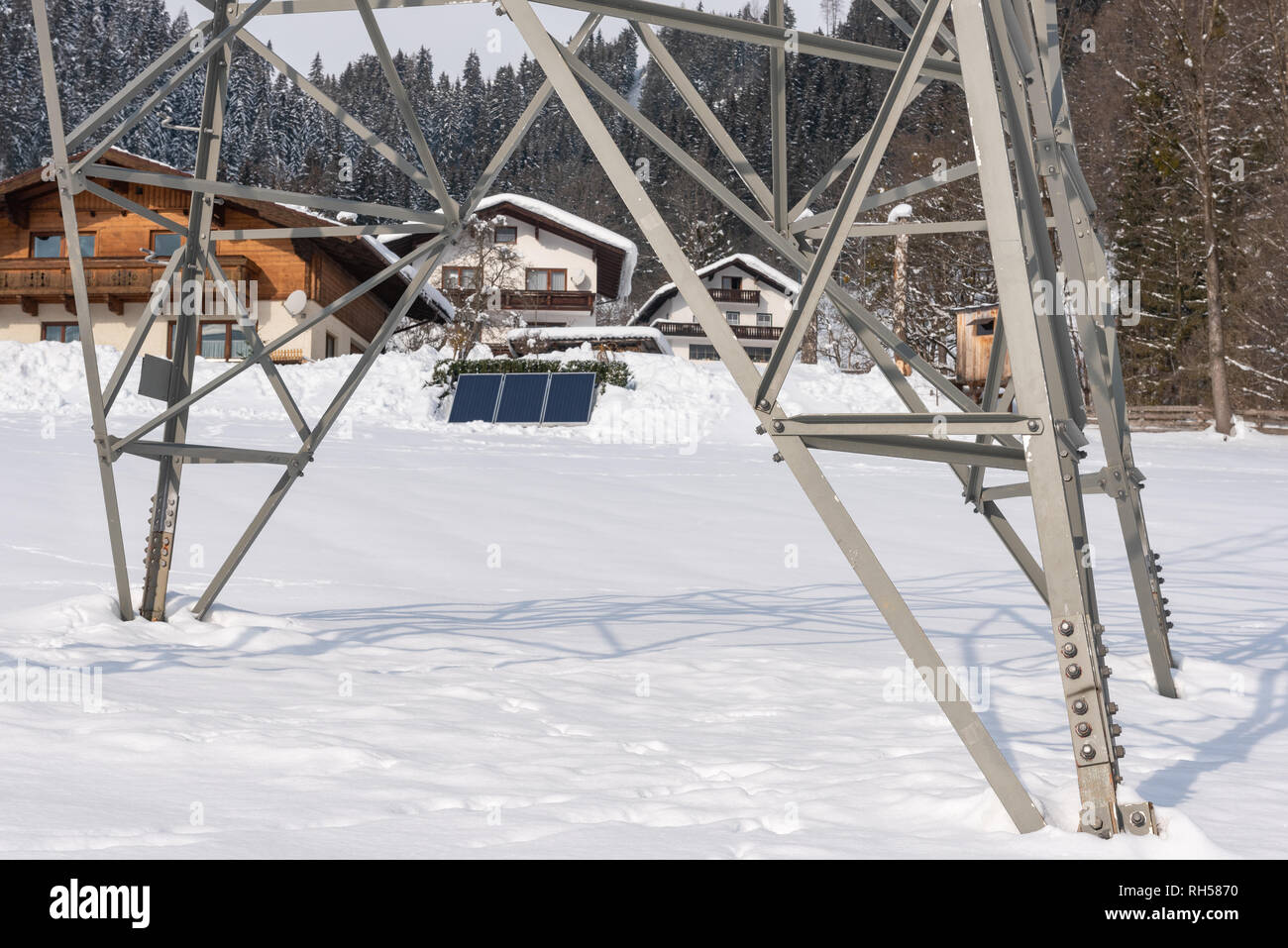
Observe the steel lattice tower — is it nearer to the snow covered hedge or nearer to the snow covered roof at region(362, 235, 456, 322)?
the snow covered hedge

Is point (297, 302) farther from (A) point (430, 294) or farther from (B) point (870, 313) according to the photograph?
(B) point (870, 313)

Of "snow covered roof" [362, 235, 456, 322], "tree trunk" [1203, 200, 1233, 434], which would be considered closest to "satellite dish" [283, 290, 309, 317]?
"snow covered roof" [362, 235, 456, 322]

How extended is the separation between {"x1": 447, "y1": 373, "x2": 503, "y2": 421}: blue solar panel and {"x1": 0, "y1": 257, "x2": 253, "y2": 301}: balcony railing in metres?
13.0

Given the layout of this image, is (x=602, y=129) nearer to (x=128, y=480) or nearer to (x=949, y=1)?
(x=949, y=1)

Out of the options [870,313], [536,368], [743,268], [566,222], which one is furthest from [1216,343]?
[743,268]

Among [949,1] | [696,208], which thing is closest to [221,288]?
[949,1]

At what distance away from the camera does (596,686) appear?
613 cm

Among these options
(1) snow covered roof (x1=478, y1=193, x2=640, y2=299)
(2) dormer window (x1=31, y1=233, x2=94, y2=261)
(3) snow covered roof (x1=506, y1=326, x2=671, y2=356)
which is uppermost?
(1) snow covered roof (x1=478, y1=193, x2=640, y2=299)

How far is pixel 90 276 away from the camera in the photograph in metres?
37.4

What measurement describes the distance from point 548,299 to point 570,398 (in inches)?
987

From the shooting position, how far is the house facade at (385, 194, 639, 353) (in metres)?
51.0

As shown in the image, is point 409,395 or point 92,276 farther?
point 92,276

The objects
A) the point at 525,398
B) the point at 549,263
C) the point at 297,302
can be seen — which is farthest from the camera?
the point at 549,263

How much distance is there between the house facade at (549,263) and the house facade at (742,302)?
8.42 metres
